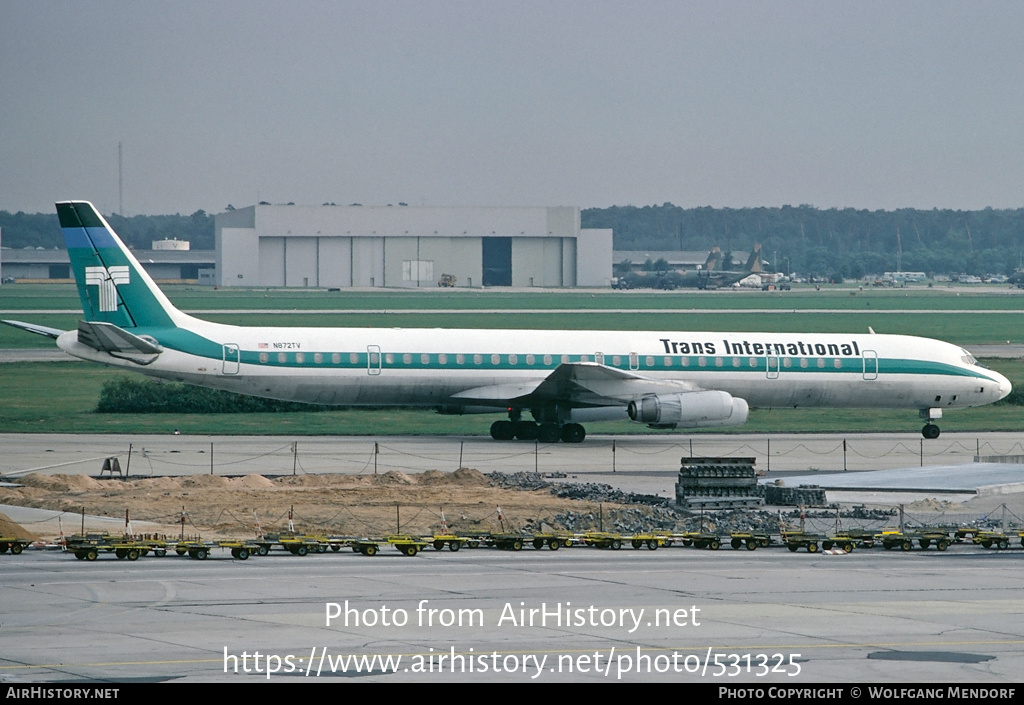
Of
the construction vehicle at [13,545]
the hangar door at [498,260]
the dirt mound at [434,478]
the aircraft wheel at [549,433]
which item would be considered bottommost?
the construction vehicle at [13,545]

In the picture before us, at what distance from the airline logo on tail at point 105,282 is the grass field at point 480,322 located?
570cm

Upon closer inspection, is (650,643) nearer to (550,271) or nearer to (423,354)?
(423,354)

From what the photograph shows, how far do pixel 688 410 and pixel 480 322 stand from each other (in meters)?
66.1

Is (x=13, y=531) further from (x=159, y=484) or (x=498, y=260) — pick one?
(x=498, y=260)

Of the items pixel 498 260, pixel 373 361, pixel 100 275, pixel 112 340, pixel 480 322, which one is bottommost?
pixel 373 361

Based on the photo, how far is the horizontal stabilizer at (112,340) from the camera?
40.8 m

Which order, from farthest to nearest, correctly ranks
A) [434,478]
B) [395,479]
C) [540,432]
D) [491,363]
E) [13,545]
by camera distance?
[540,432]
[491,363]
[434,478]
[395,479]
[13,545]

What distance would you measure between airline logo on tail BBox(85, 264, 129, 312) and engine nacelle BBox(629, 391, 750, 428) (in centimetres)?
1610

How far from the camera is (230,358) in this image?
42812 millimetres

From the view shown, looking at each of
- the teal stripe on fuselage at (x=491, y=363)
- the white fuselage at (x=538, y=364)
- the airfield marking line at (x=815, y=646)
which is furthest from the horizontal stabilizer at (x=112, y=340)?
the airfield marking line at (x=815, y=646)

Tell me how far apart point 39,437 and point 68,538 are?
758 inches

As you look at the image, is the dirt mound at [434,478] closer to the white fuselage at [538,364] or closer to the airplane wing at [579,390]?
the airplane wing at [579,390]

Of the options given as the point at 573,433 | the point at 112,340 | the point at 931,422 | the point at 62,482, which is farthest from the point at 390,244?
the point at 62,482

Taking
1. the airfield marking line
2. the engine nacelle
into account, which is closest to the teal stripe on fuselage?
the engine nacelle
